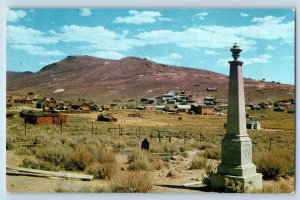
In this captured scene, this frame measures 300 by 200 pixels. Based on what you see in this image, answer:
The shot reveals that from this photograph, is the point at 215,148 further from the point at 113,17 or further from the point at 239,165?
the point at 113,17

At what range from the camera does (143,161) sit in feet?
39.4

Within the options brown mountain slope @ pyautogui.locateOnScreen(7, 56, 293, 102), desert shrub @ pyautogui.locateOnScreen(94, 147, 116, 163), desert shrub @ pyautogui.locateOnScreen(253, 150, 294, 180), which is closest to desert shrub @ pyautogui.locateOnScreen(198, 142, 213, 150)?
brown mountain slope @ pyautogui.locateOnScreen(7, 56, 293, 102)

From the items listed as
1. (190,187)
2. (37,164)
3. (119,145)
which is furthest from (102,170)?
(119,145)

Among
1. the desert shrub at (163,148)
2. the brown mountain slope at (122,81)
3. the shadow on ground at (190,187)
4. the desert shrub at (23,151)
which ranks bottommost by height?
the shadow on ground at (190,187)

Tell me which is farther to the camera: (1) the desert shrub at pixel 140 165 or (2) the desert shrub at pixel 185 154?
(2) the desert shrub at pixel 185 154

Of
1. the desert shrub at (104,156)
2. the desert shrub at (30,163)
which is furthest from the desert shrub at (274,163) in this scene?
the desert shrub at (30,163)

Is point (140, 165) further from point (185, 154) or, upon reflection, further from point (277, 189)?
point (277, 189)

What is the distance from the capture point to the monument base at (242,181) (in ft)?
32.4

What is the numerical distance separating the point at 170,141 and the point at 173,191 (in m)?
5.27

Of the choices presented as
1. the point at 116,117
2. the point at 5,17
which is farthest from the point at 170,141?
the point at 5,17

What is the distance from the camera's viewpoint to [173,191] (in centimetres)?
1026

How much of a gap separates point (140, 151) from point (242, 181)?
4.12m

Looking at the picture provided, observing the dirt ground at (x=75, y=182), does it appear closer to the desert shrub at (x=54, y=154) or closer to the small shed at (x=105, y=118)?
the desert shrub at (x=54, y=154)

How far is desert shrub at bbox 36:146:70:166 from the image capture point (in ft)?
40.2
